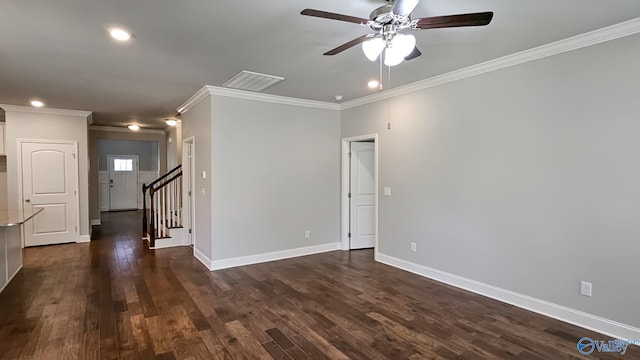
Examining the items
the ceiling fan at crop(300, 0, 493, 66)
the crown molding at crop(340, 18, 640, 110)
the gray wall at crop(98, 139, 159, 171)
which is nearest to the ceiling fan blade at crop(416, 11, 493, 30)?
the ceiling fan at crop(300, 0, 493, 66)

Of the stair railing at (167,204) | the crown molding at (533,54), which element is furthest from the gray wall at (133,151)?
the crown molding at (533,54)

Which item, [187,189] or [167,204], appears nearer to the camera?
[187,189]

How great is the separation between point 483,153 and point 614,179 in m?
1.20

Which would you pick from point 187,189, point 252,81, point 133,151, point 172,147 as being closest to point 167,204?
point 187,189

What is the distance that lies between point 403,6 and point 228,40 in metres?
1.74

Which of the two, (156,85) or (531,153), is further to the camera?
(156,85)

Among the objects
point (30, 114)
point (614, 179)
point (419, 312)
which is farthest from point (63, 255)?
point (614, 179)

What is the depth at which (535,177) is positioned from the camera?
3.41 meters

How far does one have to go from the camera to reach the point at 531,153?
11.3 feet

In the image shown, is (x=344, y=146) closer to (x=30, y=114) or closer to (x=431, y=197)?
(x=431, y=197)

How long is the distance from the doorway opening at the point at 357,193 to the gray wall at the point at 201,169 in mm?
2281

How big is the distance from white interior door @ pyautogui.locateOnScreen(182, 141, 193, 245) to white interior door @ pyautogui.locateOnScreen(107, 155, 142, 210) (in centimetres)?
705

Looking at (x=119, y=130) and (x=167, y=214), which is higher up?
(x=119, y=130)

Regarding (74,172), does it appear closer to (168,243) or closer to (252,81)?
(168,243)
